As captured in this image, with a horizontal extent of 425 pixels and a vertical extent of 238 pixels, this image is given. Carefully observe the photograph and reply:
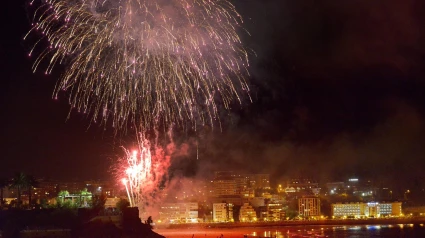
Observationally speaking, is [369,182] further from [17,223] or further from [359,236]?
[17,223]

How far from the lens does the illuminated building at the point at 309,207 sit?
219 feet

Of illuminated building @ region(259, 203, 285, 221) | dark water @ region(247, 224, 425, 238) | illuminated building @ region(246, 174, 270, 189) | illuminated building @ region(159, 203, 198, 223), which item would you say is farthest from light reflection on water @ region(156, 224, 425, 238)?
illuminated building @ region(246, 174, 270, 189)

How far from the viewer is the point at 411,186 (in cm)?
7862

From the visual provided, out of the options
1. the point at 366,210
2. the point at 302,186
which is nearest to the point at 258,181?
the point at 302,186

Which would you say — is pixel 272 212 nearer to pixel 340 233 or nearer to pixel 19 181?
pixel 340 233

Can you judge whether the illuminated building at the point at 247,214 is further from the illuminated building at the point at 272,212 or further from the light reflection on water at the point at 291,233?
the light reflection on water at the point at 291,233

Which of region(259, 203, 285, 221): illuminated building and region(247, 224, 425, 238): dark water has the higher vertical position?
region(259, 203, 285, 221): illuminated building

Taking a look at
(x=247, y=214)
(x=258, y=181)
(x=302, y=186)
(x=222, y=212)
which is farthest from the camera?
(x=302, y=186)

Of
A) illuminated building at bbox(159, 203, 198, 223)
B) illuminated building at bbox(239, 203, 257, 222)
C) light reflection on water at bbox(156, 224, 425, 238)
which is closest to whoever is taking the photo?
light reflection on water at bbox(156, 224, 425, 238)

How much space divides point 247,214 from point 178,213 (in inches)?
350

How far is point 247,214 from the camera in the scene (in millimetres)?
61688

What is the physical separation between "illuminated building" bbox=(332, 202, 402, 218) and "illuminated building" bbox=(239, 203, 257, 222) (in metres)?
11.0

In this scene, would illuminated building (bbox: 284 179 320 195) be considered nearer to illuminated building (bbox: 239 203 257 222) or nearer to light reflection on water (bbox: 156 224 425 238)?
illuminated building (bbox: 239 203 257 222)

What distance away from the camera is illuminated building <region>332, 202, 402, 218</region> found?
221 ft
